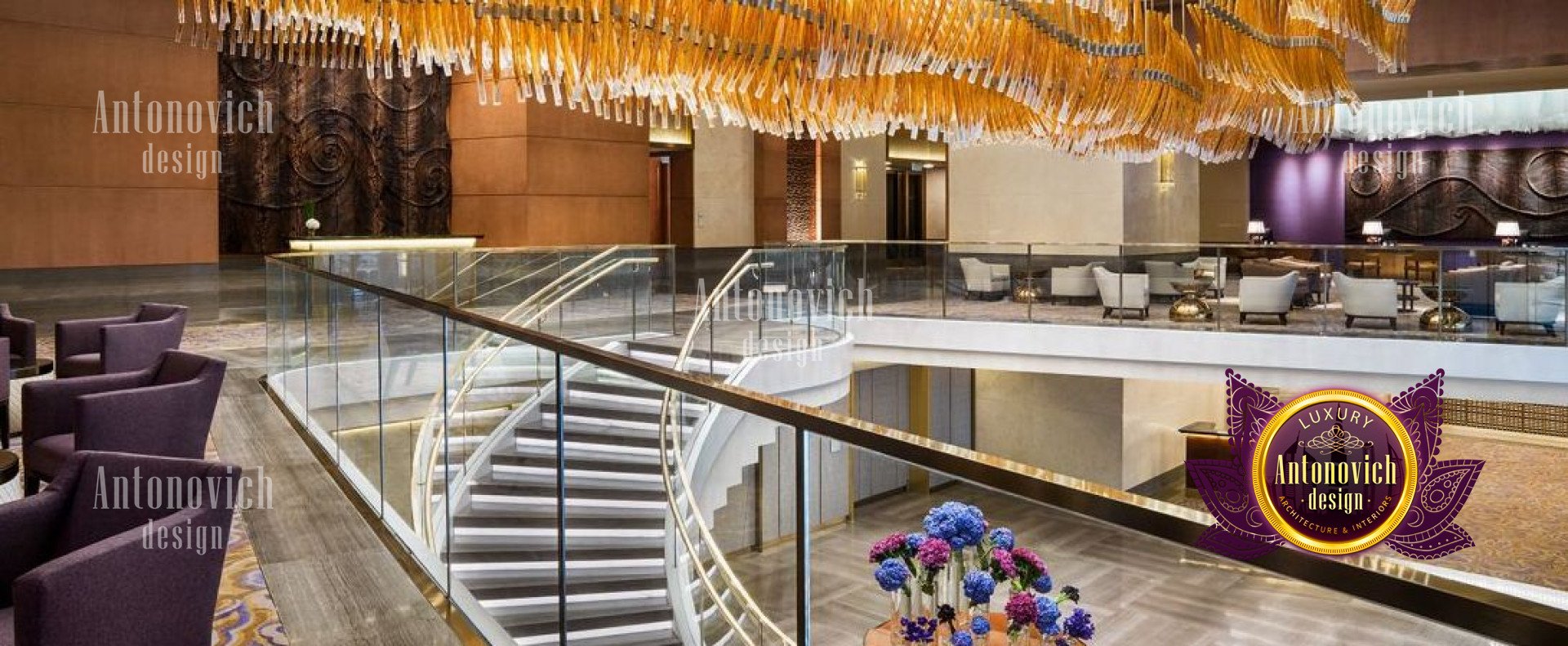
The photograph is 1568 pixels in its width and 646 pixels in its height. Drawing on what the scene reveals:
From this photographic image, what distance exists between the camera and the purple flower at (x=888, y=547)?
133cm

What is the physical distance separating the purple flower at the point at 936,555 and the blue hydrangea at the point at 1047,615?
0.14m

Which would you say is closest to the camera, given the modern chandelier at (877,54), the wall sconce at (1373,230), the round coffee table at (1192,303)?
the modern chandelier at (877,54)

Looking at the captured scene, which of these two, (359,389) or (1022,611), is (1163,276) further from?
(1022,611)

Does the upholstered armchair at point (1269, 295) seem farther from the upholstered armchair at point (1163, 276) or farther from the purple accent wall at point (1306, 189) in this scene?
the purple accent wall at point (1306, 189)

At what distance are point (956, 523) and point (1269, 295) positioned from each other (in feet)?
35.7

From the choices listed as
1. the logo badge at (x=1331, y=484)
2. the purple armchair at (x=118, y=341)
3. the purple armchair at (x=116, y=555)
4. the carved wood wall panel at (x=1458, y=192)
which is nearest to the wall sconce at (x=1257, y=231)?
the carved wood wall panel at (x=1458, y=192)

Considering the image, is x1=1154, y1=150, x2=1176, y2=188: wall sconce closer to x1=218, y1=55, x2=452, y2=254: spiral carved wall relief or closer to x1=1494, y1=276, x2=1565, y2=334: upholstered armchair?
x1=1494, y1=276, x2=1565, y2=334: upholstered armchair

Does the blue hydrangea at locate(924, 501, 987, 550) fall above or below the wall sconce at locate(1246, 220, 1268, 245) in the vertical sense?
below

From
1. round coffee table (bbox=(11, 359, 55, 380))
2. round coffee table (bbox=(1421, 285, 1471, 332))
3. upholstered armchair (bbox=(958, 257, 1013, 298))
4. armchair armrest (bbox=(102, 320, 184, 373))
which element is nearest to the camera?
armchair armrest (bbox=(102, 320, 184, 373))

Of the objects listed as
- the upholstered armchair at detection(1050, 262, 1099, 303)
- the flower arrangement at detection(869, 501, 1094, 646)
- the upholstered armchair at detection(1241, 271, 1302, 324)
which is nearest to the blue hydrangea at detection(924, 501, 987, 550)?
the flower arrangement at detection(869, 501, 1094, 646)

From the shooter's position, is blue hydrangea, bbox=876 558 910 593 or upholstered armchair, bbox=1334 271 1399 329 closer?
blue hydrangea, bbox=876 558 910 593

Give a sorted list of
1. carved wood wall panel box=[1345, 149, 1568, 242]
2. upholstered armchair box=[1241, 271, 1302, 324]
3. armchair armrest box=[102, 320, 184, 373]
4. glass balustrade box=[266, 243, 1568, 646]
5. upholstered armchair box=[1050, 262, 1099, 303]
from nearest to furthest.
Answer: glass balustrade box=[266, 243, 1568, 646] → armchair armrest box=[102, 320, 184, 373] → upholstered armchair box=[1241, 271, 1302, 324] → upholstered armchair box=[1050, 262, 1099, 303] → carved wood wall panel box=[1345, 149, 1568, 242]

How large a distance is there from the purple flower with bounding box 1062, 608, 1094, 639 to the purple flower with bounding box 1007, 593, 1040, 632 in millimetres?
32

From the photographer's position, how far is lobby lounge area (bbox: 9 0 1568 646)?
143cm
